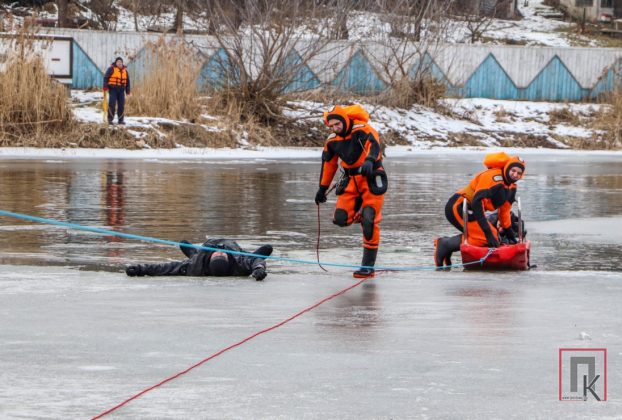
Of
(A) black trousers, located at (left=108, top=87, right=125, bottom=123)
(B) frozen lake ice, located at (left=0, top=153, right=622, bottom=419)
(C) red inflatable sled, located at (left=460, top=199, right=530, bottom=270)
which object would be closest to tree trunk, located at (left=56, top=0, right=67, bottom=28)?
(A) black trousers, located at (left=108, top=87, right=125, bottom=123)

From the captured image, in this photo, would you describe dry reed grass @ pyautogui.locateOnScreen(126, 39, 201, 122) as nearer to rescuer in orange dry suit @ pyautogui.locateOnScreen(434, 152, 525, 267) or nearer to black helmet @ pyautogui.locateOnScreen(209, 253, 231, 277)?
rescuer in orange dry suit @ pyautogui.locateOnScreen(434, 152, 525, 267)

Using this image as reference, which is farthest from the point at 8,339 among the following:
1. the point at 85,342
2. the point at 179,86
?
the point at 179,86

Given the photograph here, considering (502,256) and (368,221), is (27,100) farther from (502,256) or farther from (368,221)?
(502,256)

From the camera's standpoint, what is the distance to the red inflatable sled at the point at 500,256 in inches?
384

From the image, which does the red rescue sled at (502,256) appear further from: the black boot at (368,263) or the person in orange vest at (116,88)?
the person in orange vest at (116,88)

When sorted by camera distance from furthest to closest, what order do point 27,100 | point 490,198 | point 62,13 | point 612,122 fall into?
point 62,13 → point 612,122 → point 27,100 → point 490,198

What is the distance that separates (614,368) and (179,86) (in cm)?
2289

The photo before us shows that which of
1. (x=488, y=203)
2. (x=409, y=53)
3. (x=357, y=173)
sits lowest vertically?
(x=488, y=203)

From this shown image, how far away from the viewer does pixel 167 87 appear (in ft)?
92.1

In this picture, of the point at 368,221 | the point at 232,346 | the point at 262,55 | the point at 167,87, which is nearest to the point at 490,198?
the point at 368,221

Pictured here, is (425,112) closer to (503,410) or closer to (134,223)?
(134,223)

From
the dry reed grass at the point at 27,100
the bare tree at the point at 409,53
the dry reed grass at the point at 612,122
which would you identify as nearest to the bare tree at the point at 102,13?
the bare tree at the point at 409,53

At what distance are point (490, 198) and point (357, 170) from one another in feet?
4.11

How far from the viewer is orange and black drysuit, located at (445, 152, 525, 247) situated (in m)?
9.85
